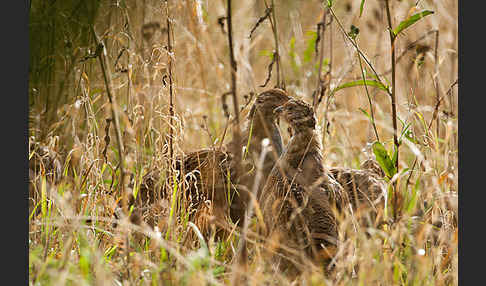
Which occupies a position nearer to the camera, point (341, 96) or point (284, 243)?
point (284, 243)

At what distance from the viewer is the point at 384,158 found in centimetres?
354

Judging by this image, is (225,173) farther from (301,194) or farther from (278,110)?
(301,194)

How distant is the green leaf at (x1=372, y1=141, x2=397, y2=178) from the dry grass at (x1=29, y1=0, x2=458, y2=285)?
0.07 metres

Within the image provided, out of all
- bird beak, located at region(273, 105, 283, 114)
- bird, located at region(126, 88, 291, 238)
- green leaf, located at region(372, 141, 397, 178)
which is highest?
bird beak, located at region(273, 105, 283, 114)

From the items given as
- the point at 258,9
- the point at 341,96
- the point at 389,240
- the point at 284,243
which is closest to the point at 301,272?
the point at 284,243

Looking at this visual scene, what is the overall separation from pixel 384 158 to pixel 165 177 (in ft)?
4.09

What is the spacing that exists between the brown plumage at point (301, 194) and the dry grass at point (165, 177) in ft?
0.42

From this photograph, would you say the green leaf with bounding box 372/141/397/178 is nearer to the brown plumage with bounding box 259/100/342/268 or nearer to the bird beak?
the brown plumage with bounding box 259/100/342/268

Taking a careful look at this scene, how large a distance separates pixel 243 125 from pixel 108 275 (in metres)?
2.24

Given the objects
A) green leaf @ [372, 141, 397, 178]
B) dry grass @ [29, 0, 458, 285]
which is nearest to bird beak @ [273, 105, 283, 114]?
dry grass @ [29, 0, 458, 285]

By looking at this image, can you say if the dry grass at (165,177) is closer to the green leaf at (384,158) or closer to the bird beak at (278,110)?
the green leaf at (384,158)

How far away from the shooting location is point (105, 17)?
4.07 meters

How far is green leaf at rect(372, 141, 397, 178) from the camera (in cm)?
351

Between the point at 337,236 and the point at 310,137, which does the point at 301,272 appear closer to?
the point at 337,236
